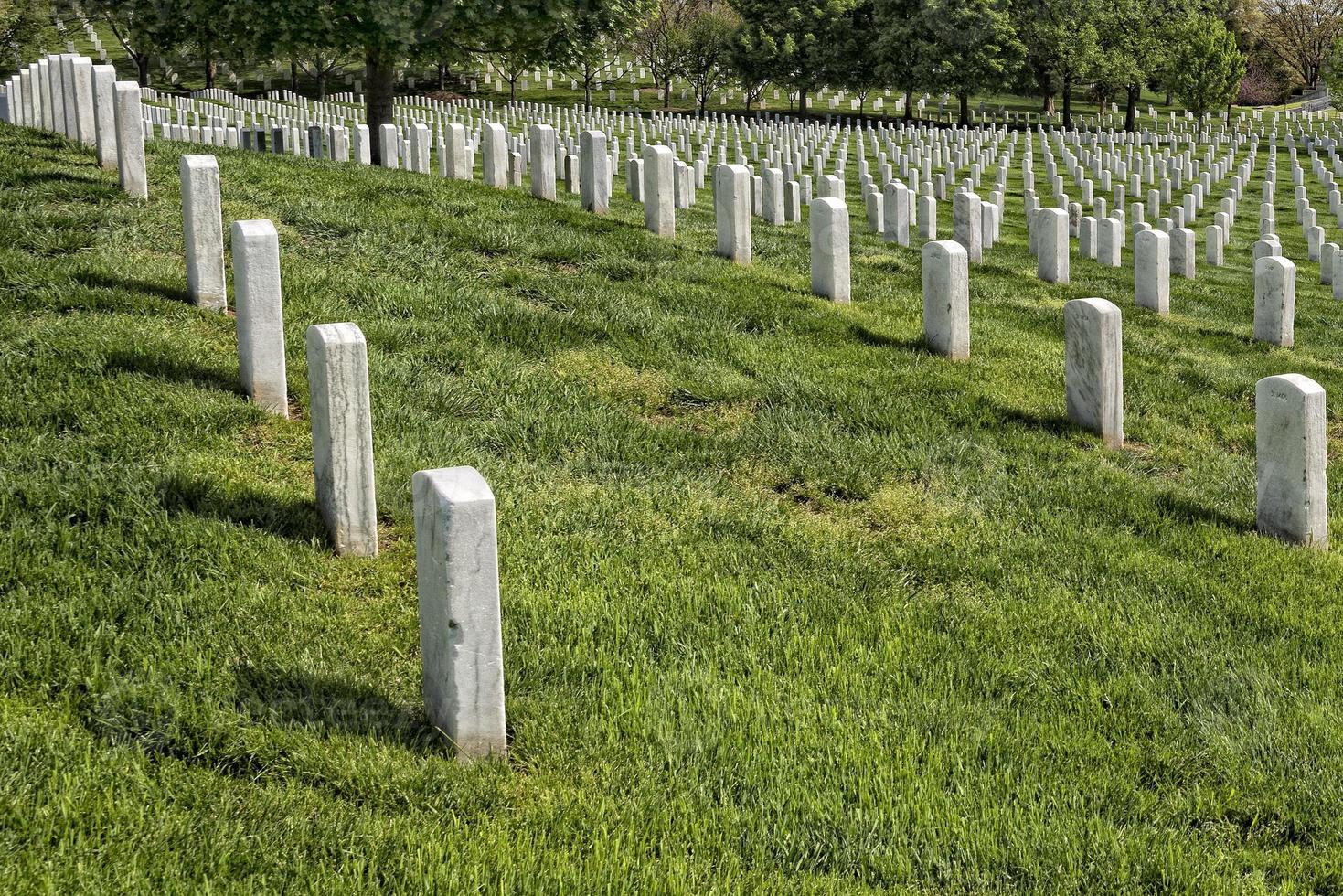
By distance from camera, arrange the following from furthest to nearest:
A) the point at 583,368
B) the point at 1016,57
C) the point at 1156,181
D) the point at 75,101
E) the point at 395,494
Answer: the point at 1016,57 → the point at 1156,181 → the point at 75,101 → the point at 583,368 → the point at 395,494

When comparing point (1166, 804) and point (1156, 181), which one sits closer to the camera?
point (1166, 804)

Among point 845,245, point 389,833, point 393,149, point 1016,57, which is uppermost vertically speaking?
point 1016,57

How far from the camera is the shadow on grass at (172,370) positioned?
5922 mm

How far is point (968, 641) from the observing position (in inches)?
186

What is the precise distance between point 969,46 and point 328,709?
56609 millimetres

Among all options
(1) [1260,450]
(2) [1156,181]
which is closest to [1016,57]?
(2) [1156,181]

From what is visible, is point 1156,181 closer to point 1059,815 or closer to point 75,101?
point 75,101

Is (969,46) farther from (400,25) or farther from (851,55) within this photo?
(400,25)

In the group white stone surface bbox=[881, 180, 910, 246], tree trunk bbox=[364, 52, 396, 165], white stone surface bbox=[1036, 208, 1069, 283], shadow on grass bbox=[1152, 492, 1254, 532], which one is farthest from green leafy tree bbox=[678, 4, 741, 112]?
shadow on grass bbox=[1152, 492, 1254, 532]

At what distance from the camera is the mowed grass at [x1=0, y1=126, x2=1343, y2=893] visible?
3.36 meters

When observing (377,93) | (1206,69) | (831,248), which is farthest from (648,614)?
(1206,69)

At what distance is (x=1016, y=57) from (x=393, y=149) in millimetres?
45167

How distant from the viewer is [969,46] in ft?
182

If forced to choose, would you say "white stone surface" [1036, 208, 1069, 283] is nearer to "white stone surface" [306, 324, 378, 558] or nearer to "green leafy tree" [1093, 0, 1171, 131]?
"white stone surface" [306, 324, 378, 558]
